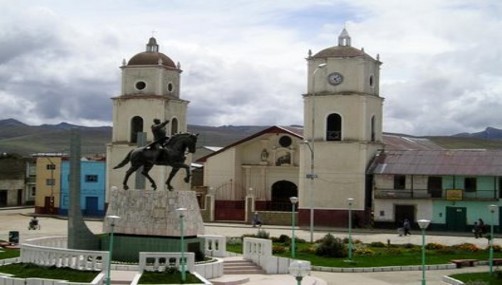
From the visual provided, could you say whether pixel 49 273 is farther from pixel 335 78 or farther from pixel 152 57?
pixel 152 57

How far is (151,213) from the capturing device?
2552cm

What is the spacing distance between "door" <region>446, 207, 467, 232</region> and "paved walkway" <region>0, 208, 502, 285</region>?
166cm

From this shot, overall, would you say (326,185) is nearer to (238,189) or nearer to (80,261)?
(238,189)

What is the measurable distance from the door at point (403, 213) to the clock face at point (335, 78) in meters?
8.59

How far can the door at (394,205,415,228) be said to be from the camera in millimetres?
49375

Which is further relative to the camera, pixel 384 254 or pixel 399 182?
pixel 399 182

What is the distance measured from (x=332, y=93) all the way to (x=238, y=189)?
1212cm

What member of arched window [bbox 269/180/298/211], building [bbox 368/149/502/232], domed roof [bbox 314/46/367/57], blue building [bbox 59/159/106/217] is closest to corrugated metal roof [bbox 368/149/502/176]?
building [bbox 368/149/502/232]

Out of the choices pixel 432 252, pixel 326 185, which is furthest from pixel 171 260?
pixel 326 185

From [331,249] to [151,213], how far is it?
29.1 ft

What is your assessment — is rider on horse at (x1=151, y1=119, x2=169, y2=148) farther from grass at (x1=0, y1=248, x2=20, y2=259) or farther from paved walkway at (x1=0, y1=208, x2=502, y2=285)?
grass at (x1=0, y1=248, x2=20, y2=259)

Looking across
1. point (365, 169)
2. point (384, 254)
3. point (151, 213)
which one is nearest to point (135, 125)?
point (365, 169)

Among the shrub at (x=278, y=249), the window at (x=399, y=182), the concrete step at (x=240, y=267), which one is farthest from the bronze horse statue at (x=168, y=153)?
the window at (x=399, y=182)

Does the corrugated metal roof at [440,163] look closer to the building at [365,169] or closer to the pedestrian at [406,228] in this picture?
the building at [365,169]
